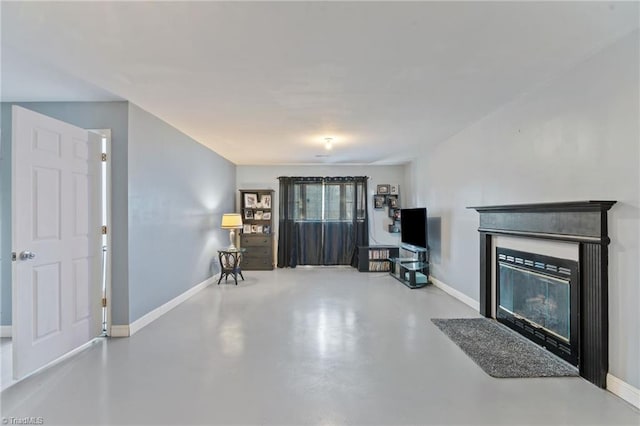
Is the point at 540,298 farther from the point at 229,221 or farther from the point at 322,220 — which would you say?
the point at 322,220

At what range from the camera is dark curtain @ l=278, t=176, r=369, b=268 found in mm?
7824

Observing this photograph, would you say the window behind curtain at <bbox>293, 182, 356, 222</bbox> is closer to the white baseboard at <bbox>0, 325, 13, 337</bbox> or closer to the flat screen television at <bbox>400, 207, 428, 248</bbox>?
the flat screen television at <bbox>400, 207, 428, 248</bbox>

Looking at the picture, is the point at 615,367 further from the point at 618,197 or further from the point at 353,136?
the point at 353,136

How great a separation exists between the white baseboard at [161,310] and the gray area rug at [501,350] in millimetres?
3357

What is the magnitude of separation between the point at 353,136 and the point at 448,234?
2225mm

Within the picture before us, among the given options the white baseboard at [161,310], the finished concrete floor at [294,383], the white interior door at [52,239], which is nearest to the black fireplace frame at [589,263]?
the finished concrete floor at [294,383]

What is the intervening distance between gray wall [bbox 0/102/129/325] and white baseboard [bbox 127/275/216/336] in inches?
6.2

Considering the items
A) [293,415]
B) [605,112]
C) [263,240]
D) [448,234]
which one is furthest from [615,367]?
[263,240]

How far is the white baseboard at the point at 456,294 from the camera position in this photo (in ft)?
14.5

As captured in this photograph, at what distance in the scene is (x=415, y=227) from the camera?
6164 mm

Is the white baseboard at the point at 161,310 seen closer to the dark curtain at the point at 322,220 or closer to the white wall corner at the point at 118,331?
the white wall corner at the point at 118,331

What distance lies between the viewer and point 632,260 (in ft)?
7.14

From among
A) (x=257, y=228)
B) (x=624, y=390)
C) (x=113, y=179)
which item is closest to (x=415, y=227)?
(x=257, y=228)

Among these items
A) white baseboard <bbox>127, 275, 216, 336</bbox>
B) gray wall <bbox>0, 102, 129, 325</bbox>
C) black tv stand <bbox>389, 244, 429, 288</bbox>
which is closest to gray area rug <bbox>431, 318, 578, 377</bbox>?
black tv stand <bbox>389, 244, 429, 288</bbox>
